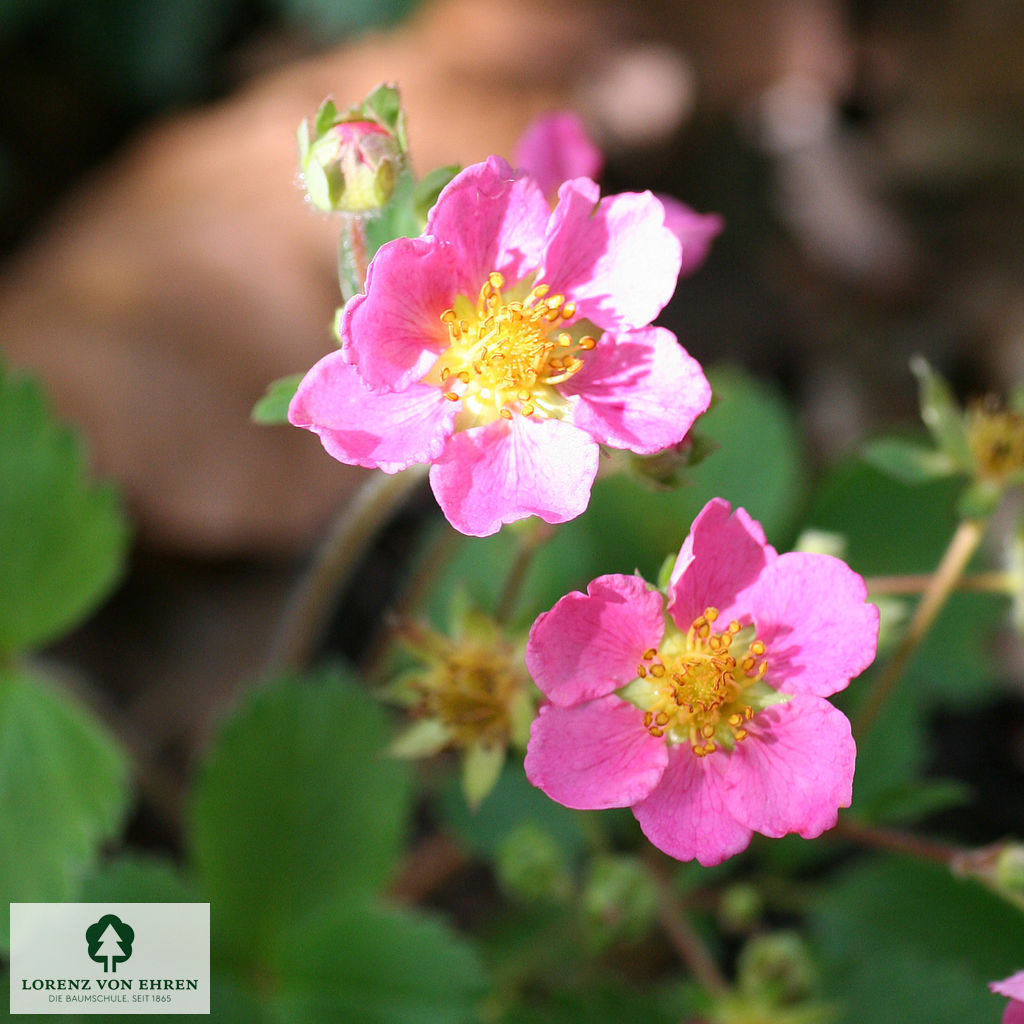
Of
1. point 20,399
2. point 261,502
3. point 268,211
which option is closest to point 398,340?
point 20,399

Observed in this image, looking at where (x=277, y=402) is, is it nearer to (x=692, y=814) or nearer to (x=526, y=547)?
(x=526, y=547)

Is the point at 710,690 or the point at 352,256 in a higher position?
the point at 352,256

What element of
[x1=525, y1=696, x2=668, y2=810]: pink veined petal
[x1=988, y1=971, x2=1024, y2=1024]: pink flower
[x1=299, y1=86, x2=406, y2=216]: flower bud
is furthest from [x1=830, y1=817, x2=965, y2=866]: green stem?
[x1=299, y1=86, x2=406, y2=216]: flower bud

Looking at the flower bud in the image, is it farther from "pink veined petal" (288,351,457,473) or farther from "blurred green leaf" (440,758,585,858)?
"blurred green leaf" (440,758,585,858)

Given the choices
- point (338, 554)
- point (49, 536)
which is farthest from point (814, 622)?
point (49, 536)

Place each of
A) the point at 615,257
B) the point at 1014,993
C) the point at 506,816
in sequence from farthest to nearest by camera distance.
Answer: the point at 506,816 → the point at 615,257 → the point at 1014,993

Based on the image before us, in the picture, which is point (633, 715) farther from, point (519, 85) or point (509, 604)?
point (519, 85)
